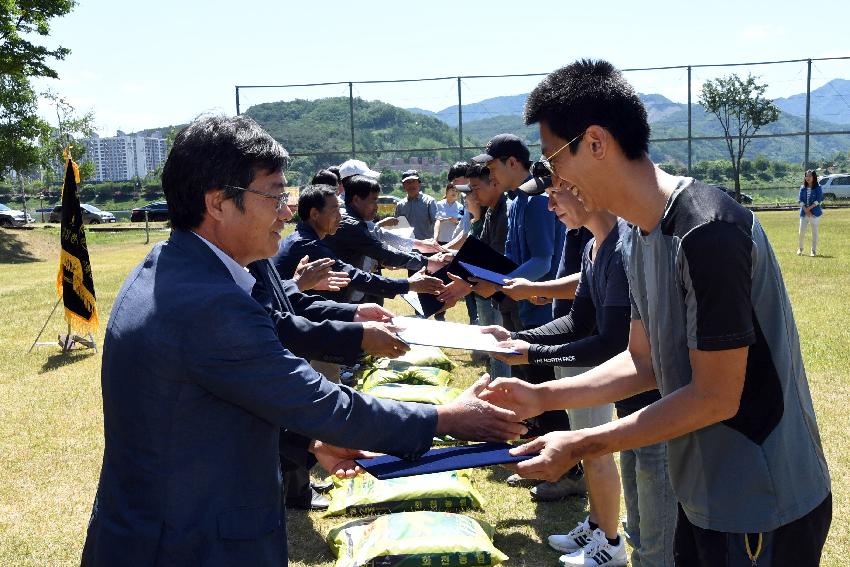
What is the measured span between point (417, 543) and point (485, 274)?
1.63 metres

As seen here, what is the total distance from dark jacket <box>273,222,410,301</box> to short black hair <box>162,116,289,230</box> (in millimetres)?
3677

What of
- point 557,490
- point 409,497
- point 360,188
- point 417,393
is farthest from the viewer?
point 360,188

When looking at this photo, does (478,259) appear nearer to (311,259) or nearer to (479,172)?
(479,172)

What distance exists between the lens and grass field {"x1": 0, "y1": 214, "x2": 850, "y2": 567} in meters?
5.03

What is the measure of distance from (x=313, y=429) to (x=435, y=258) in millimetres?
5107

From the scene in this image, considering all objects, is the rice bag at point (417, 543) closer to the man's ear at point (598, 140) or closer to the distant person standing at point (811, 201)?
the man's ear at point (598, 140)

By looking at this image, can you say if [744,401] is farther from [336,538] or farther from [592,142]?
[336,538]

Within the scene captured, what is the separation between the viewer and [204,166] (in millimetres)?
2254

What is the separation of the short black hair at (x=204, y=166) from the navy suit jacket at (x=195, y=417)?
0.58ft

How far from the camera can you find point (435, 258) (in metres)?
7.22

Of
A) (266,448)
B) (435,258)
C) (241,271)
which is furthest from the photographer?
(435,258)

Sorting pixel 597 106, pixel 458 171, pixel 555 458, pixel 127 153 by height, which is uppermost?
pixel 127 153

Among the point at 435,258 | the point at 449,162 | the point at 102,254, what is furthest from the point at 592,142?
the point at 102,254

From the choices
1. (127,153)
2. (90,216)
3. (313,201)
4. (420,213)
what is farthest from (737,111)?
(127,153)
